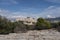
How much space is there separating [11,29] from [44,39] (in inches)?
286

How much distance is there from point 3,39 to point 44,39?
3953mm

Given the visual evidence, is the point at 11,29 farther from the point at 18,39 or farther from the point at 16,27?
the point at 18,39

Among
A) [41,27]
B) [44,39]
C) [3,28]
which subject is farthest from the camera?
[41,27]

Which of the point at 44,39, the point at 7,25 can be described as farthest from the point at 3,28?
the point at 44,39

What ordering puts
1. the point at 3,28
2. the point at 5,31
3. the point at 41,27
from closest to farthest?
the point at 5,31
the point at 3,28
the point at 41,27

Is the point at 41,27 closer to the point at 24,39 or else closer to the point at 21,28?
the point at 21,28

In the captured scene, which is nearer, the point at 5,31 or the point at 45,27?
the point at 5,31

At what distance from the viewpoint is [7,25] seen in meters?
21.4

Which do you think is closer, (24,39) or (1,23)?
(24,39)

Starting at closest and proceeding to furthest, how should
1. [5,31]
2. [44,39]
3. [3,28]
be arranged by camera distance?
[44,39] → [5,31] → [3,28]

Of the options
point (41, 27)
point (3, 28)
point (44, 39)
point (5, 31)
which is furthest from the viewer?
point (41, 27)

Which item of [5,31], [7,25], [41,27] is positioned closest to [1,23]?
[7,25]

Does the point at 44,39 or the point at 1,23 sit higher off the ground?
the point at 1,23

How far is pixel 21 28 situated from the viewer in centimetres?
2038
